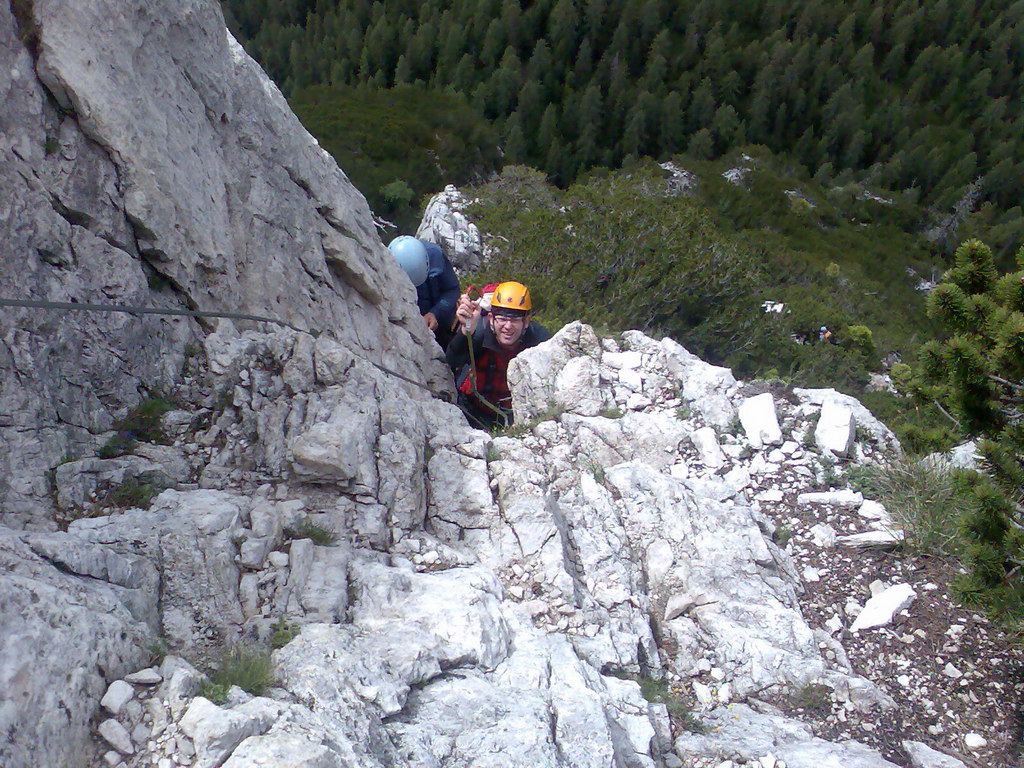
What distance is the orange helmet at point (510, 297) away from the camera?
5.99 metres

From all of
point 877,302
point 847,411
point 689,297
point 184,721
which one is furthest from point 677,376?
point 877,302

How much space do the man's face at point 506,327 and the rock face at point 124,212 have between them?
4.66 ft

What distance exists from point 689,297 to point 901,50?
220 feet

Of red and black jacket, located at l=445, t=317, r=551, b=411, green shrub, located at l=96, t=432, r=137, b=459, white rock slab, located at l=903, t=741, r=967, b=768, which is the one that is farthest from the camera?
red and black jacket, located at l=445, t=317, r=551, b=411

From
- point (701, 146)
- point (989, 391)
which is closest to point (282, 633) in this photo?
point (989, 391)

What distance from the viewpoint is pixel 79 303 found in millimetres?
3379

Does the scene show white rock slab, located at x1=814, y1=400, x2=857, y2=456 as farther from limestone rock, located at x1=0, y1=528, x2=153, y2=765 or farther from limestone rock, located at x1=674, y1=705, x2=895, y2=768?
limestone rock, located at x1=0, y1=528, x2=153, y2=765

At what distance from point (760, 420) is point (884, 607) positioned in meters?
1.73

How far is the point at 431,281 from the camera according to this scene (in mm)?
7129

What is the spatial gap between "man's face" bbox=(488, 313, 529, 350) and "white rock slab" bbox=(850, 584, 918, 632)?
344 centimetres

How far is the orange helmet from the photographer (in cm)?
599

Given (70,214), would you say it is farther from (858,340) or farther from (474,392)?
(858,340)

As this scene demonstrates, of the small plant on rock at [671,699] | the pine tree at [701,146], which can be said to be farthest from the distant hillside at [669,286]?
the pine tree at [701,146]

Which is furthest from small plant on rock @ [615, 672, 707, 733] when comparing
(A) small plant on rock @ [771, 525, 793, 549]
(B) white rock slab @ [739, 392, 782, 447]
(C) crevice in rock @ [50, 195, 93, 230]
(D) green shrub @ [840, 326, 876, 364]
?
(D) green shrub @ [840, 326, 876, 364]
